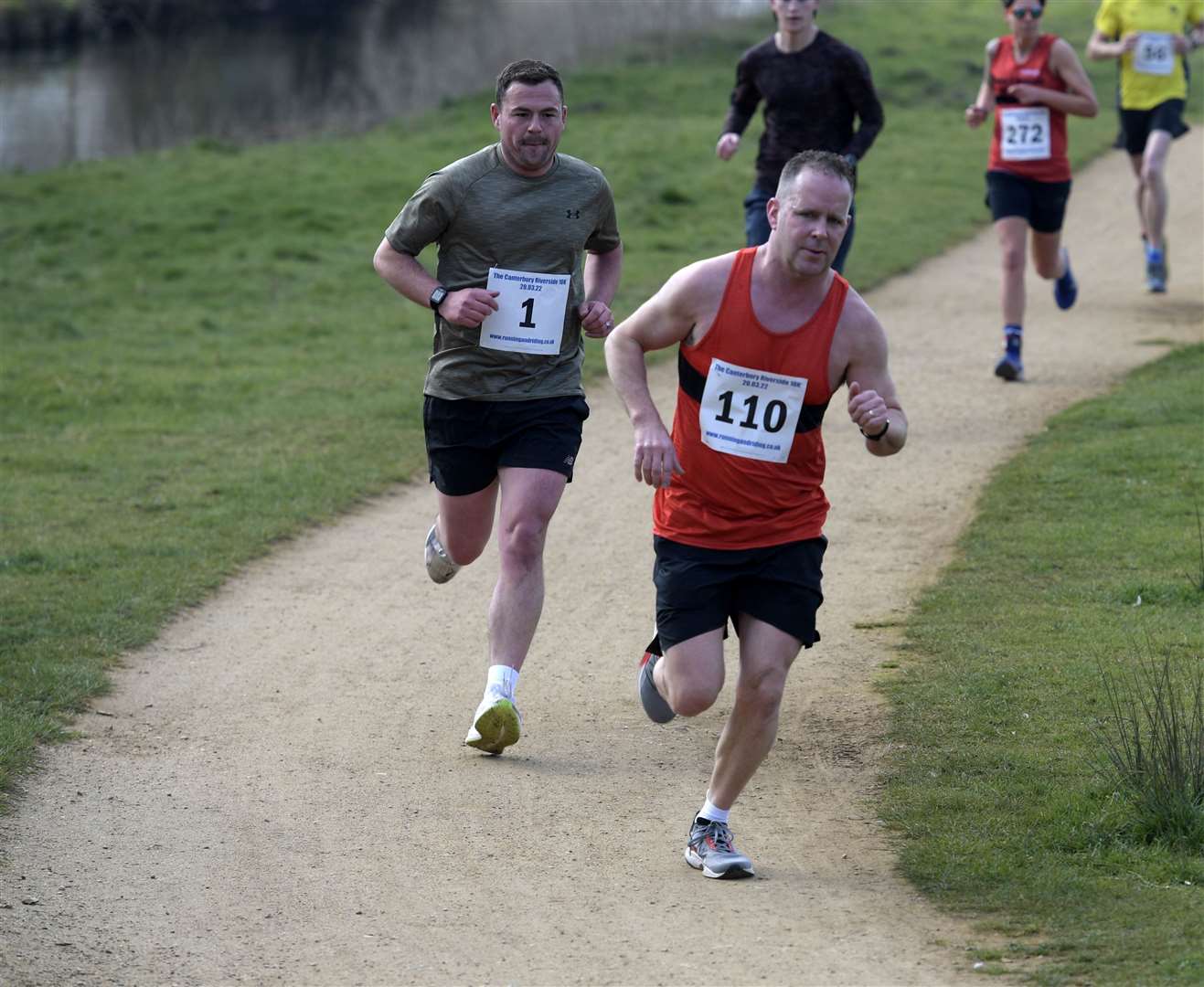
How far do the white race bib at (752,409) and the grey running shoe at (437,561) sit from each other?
1971 millimetres

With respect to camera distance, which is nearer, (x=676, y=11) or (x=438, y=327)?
(x=438, y=327)

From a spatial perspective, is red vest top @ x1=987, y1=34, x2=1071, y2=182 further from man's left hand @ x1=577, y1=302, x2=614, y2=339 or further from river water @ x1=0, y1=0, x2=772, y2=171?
river water @ x1=0, y1=0, x2=772, y2=171

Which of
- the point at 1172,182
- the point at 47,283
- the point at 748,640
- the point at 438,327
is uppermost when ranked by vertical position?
the point at 438,327

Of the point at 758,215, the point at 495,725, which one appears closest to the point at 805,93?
the point at 758,215

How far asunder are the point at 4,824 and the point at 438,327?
7.39ft

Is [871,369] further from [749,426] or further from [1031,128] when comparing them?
[1031,128]

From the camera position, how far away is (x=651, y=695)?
18.9 ft

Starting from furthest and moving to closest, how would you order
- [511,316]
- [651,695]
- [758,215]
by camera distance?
[758,215], [511,316], [651,695]

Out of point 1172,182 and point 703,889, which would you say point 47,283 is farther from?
point 703,889

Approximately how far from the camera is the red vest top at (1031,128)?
36.3 ft

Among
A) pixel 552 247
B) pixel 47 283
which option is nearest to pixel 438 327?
pixel 552 247

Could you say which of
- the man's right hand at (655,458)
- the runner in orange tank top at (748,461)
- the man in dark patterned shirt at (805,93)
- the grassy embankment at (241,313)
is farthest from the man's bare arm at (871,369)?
the man in dark patterned shirt at (805,93)

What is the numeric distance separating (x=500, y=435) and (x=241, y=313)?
10.1 meters

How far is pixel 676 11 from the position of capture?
2942cm
